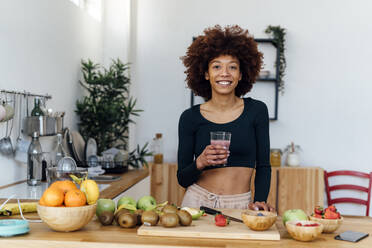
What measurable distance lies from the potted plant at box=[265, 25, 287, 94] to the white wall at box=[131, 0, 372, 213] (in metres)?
0.07

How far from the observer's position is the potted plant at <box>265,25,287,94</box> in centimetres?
410

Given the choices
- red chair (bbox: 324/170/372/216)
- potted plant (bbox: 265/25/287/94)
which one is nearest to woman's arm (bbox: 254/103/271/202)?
potted plant (bbox: 265/25/287/94)

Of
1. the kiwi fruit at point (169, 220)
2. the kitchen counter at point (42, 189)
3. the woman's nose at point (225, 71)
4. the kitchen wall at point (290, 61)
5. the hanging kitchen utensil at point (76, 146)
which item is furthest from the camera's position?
the kitchen wall at point (290, 61)

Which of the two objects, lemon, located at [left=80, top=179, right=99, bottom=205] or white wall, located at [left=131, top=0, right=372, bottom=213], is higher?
white wall, located at [left=131, top=0, right=372, bottom=213]

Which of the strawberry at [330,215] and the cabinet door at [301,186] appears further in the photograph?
the cabinet door at [301,186]

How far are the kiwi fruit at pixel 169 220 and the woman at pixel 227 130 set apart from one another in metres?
0.60

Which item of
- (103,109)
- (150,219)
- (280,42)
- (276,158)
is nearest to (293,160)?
(276,158)

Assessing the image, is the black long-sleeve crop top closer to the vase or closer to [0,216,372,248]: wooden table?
[0,216,372,248]: wooden table

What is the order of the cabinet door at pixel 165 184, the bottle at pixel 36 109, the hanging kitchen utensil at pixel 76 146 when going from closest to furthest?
the bottle at pixel 36 109 → the hanging kitchen utensil at pixel 76 146 → the cabinet door at pixel 165 184

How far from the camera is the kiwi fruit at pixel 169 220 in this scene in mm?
1461

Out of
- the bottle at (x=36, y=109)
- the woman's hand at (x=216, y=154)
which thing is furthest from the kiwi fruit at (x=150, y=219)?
the bottle at (x=36, y=109)

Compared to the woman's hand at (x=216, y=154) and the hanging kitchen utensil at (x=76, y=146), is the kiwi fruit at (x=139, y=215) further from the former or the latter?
the hanging kitchen utensil at (x=76, y=146)

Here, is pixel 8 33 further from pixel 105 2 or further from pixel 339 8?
pixel 339 8

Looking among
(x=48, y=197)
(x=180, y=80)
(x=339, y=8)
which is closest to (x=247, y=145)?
(x=48, y=197)
